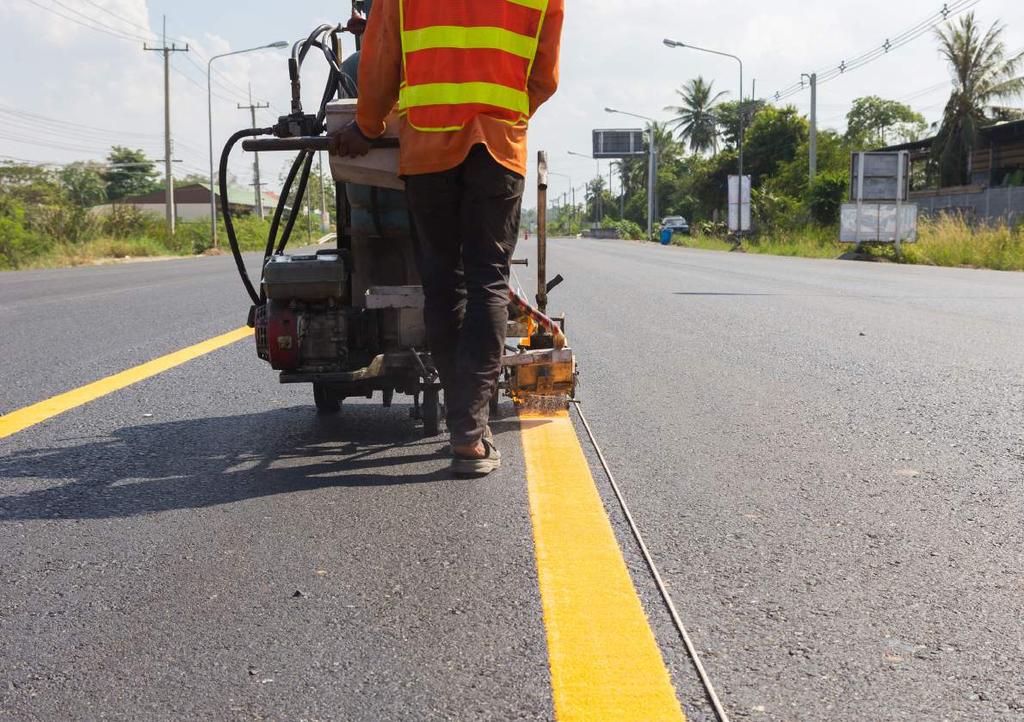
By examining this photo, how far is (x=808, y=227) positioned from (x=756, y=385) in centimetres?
3311

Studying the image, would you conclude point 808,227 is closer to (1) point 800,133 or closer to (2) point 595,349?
(1) point 800,133

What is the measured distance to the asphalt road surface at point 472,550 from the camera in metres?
1.89

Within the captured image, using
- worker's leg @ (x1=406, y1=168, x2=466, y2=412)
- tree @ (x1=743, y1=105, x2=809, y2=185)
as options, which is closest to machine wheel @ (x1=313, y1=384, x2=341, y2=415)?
worker's leg @ (x1=406, y1=168, x2=466, y2=412)

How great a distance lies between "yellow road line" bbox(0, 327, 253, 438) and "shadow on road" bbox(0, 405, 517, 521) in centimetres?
49

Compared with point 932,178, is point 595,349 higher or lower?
lower

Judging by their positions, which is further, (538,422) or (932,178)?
(932,178)

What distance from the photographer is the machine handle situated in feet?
11.5

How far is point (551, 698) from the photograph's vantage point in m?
1.83

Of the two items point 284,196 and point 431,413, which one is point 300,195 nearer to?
point 284,196

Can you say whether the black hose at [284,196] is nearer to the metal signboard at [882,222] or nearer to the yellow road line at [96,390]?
the yellow road line at [96,390]

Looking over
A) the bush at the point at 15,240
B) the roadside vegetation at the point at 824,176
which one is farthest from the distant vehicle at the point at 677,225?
the bush at the point at 15,240

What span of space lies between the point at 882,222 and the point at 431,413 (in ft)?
81.1

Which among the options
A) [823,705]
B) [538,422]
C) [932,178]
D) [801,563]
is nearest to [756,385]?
[538,422]

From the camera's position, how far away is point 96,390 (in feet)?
17.1
